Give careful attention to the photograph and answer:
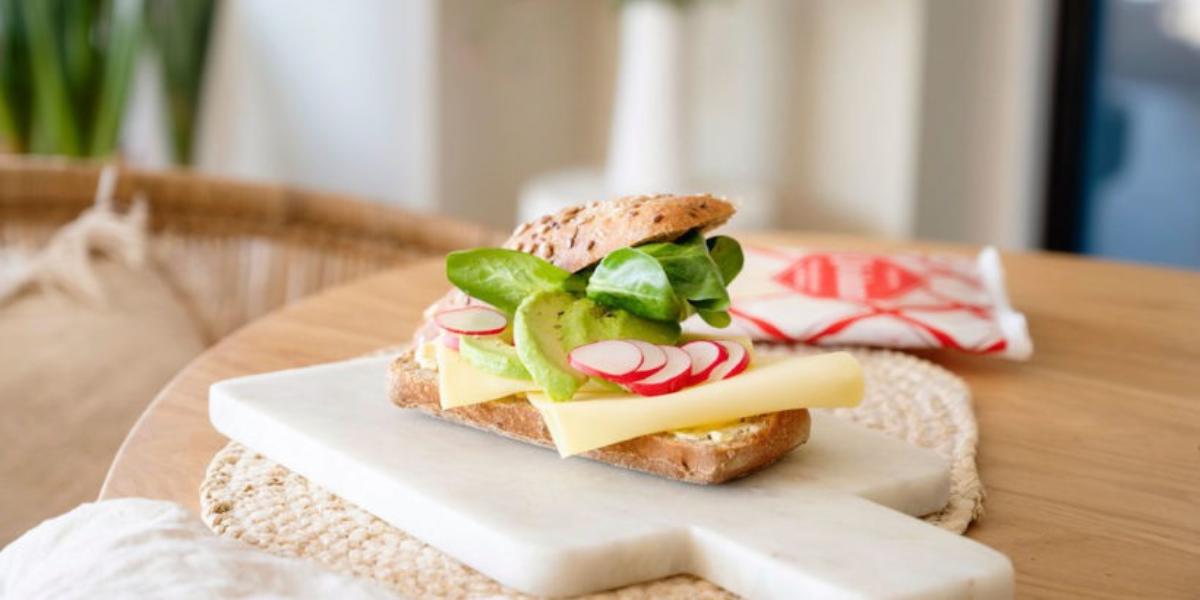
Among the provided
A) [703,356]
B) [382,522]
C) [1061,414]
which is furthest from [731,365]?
[1061,414]

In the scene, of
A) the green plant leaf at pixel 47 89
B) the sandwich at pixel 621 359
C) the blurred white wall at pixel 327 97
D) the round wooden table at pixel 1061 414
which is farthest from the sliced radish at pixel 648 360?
the blurred white wall at pixel 327 97

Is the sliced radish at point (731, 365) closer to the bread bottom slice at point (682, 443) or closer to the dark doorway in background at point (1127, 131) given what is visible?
the bread bottom slice at point (682, 443)

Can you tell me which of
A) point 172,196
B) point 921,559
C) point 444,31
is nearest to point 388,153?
point 444,31

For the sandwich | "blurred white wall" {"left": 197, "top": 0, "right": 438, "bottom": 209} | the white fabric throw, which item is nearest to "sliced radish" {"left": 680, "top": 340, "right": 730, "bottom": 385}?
the sandwich

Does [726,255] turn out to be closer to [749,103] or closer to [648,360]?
[648,360]

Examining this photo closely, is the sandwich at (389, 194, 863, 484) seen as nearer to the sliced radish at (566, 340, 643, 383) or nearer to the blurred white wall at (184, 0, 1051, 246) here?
the sliced radish at (566, 340, 643, 383)

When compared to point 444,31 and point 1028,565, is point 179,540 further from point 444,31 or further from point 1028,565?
point 444,31
